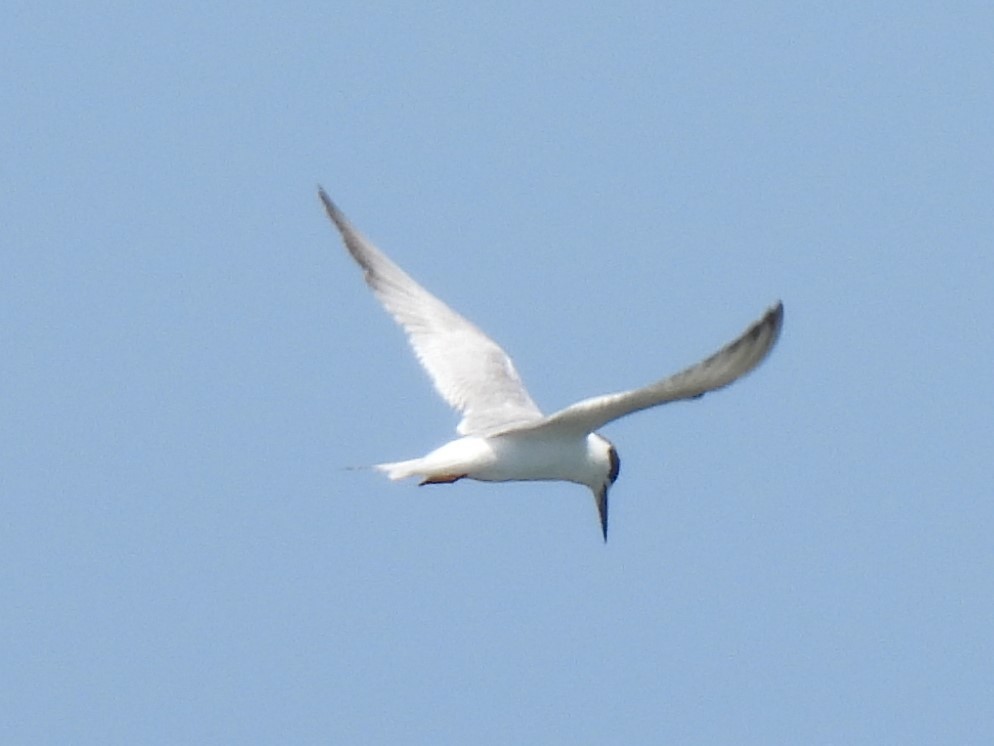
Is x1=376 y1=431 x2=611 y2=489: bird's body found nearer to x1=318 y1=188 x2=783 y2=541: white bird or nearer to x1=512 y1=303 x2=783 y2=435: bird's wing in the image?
x1=318 y1=188 x2=783 y2=541: white bird

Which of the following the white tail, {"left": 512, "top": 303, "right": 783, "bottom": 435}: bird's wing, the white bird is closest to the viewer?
{"left": 512, "top": 303, "right": 783, "bottom": 435}: bird's wing

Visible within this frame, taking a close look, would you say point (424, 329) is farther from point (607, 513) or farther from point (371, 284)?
point (607, 513)

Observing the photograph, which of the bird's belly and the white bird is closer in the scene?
the white bird

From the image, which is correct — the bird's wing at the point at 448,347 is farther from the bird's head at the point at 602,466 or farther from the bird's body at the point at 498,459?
the bird's body at the point at 498,459

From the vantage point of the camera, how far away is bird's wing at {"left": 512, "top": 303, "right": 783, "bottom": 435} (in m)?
9.45

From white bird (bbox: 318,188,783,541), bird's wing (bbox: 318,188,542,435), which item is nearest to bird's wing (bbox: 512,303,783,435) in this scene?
white bird (bbox: 318,188,783,541)

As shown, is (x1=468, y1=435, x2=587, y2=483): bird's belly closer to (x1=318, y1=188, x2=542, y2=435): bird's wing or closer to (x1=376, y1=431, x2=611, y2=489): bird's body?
(x1=376, y1=431, x2=611, y2=489): bird's body

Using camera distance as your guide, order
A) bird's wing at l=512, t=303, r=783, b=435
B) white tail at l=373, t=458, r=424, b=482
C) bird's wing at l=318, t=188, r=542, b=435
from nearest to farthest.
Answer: bird's wing at l=512, t=303, r=783, b=435 → white tail at l=373, t=458, r=424, b=482 → bird's wing at l=318, t=188, r=542, b=435

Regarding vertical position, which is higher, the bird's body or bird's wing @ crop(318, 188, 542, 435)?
bird's wing @ crop(318, 188, 542, 435)

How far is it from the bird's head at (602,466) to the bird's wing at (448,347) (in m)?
0.42

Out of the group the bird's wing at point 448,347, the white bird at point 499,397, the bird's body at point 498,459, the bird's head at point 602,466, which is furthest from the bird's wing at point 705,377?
the bird's wing at point 448,347

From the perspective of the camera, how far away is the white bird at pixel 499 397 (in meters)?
9.72

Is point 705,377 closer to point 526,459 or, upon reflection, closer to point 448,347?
point 526,459

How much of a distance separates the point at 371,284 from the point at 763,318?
4.86m
